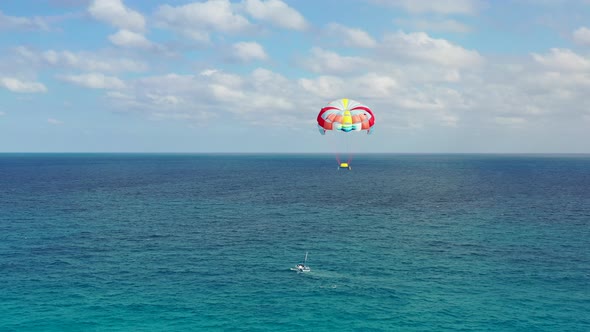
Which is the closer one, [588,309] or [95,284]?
[588,309]

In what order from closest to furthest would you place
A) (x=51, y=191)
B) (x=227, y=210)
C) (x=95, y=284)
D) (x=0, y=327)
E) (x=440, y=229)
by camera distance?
(x=0, y=327), (x=95, y=284), (x=440, y=229), (x=227, y=210), (x=51, y=191)

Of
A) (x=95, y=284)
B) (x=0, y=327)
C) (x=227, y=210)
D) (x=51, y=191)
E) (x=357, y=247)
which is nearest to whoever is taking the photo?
(x=0, y=327)

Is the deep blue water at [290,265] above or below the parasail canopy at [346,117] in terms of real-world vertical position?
below

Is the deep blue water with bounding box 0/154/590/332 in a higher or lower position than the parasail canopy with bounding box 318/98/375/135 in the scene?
lower

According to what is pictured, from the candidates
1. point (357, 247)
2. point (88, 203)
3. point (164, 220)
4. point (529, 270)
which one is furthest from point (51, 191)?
point (529, 270)

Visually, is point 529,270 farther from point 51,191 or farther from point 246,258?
point 51,191
